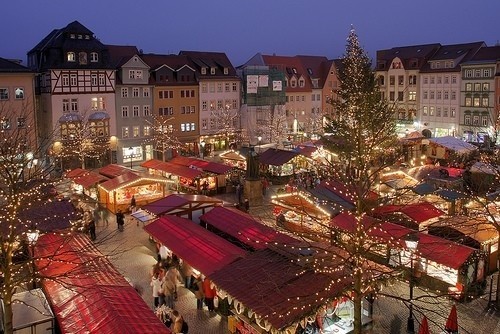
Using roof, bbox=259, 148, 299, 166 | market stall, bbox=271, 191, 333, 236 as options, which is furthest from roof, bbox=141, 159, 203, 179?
market stall, bbox=271, 191, 333, 236

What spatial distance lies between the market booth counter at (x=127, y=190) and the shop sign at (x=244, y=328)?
53.8ft

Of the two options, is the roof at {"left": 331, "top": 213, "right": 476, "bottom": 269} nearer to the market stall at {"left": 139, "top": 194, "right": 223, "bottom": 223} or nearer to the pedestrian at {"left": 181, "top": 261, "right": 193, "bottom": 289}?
the pedestrian at {"left": 181, "top": 261, "right": 193, "bottom": 289}

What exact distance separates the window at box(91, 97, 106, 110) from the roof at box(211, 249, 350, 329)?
113 ft

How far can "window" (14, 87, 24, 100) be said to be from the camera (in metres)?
39.6

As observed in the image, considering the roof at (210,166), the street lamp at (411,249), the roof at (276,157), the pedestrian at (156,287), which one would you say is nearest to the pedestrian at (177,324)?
the pedestrian at (156,287)

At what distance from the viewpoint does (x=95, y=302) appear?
40.7 ft

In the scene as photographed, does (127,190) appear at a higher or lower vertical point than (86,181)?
lower

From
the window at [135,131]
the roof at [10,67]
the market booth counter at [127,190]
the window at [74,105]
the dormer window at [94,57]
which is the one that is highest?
the dormer window at [94,57]

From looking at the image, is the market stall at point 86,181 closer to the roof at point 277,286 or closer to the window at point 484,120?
the roof at point 277,286

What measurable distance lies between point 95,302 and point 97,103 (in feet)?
117

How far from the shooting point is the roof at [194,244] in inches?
623

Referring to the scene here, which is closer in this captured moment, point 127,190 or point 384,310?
point 384,310

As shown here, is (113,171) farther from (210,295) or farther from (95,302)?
(95,302)

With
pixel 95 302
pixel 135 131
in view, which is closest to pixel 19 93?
pixel 135 131
